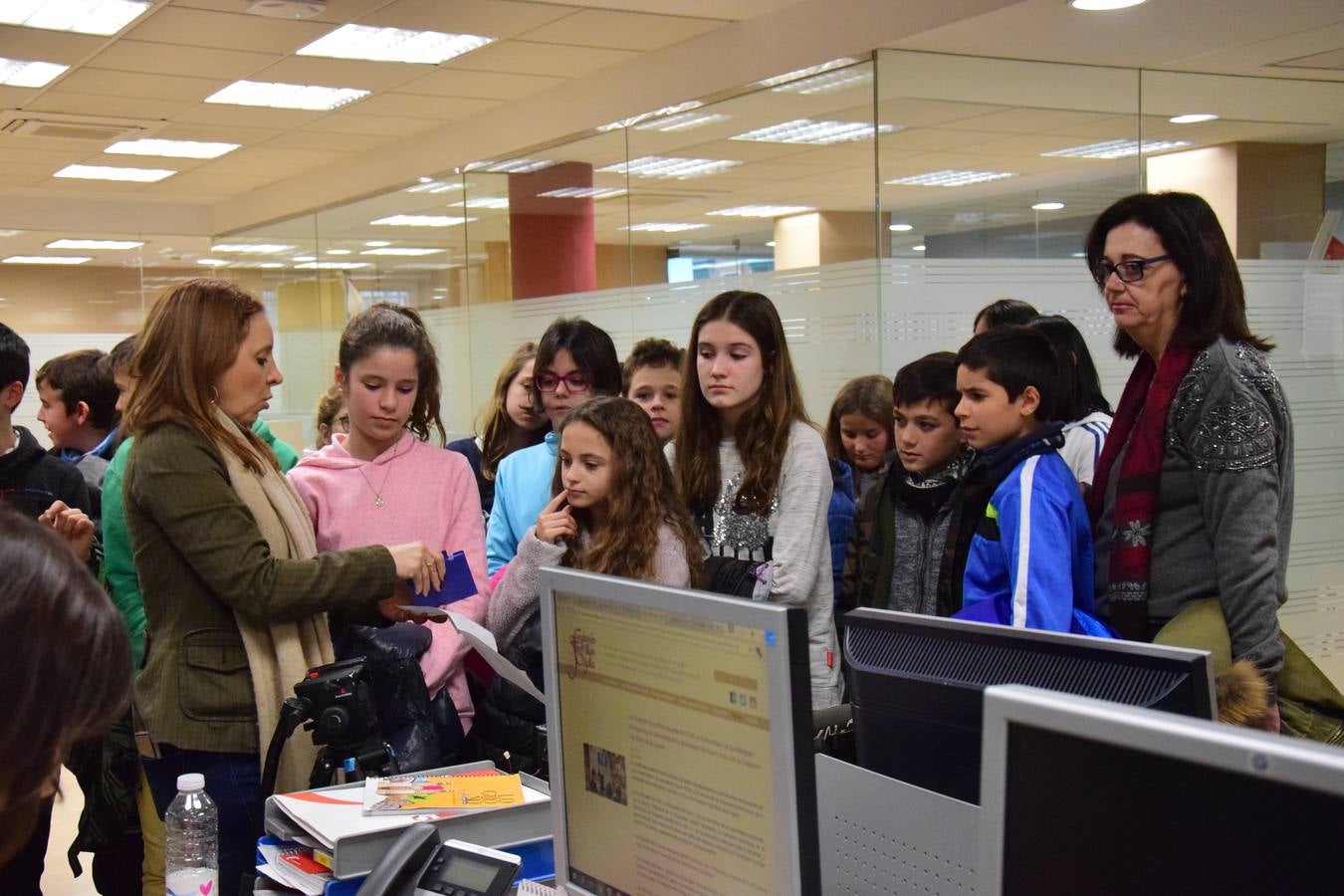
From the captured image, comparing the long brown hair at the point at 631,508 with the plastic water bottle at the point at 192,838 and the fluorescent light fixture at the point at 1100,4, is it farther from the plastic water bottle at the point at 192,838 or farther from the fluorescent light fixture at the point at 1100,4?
the fluorescent light fixture at the point at 1100,4

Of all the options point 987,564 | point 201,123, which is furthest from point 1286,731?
point 201,123

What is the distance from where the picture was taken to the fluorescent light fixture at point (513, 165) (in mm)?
6344

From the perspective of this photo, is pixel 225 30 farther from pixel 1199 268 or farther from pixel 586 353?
pixel 1199 268

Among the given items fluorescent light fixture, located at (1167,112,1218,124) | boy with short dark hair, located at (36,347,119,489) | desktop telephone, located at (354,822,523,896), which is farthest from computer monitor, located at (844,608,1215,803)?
fluorescent light fixture, located at (1167,112,1218,124)

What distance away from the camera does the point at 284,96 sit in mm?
6594

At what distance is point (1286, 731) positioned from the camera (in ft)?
7.43

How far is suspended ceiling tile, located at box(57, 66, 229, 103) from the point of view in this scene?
601 cm

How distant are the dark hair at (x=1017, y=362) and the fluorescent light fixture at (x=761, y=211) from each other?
2022 millimetres

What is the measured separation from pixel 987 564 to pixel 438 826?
1302 millimetres

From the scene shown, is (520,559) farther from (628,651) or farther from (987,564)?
(628,651)

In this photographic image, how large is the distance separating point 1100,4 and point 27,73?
4763 mm

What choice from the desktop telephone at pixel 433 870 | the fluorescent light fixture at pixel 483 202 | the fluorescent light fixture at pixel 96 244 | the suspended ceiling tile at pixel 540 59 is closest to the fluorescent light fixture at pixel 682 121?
the suspended ceiling tile at pixel 540 59

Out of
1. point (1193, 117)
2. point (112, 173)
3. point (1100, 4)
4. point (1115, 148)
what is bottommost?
point (1115, 148)

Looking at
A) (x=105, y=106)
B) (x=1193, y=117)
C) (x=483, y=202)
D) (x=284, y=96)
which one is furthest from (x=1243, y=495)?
(x=105, y=106)
